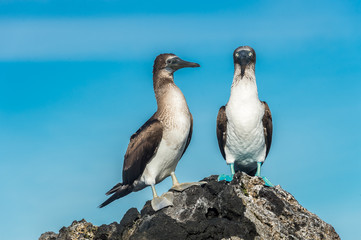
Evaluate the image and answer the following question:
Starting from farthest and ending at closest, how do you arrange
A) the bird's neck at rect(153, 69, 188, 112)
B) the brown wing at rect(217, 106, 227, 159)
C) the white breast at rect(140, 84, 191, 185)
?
the brown wing at rect(217, 106, 227, 159), the bird's neck at rect(153, 69, 188, 112), the white breast at rect(140, 84, 191, 185)

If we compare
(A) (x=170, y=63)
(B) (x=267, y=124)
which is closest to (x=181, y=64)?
(A) (x=170, y=63)

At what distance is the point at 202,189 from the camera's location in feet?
35.5

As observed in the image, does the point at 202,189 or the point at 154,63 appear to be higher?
the point at 154,63

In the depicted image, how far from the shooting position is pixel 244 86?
13.0 metres

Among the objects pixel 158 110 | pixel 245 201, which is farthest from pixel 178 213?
pixel 158 110

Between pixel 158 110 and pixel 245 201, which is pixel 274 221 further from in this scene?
pixel 158 110

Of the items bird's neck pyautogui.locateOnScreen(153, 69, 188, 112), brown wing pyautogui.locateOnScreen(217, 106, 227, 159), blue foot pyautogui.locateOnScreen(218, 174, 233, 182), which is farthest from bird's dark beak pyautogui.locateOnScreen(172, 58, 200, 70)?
blue foot pyautogui.locateOnScreen(218, 174, 233, 182)

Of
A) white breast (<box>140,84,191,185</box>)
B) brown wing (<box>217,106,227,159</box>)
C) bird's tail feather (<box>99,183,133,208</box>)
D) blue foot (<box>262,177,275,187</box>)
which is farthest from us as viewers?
brown wing (<box>217,106,227,159</box>)

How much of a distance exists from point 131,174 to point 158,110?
1434mm

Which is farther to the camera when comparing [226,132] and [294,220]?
[226,132]

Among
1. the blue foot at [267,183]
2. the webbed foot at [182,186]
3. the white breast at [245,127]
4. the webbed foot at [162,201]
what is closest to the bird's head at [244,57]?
the white breast at [245,127]

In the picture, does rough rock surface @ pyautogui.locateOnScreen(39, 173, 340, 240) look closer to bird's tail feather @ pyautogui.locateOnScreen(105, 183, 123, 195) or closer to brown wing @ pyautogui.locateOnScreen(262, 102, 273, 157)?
bird's tail feather @ pyautogui.locateOnScreen(105, 183, 123, 195)

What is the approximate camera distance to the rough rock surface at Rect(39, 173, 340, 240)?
10.1 m

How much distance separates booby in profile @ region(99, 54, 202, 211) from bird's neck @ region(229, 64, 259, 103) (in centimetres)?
105
